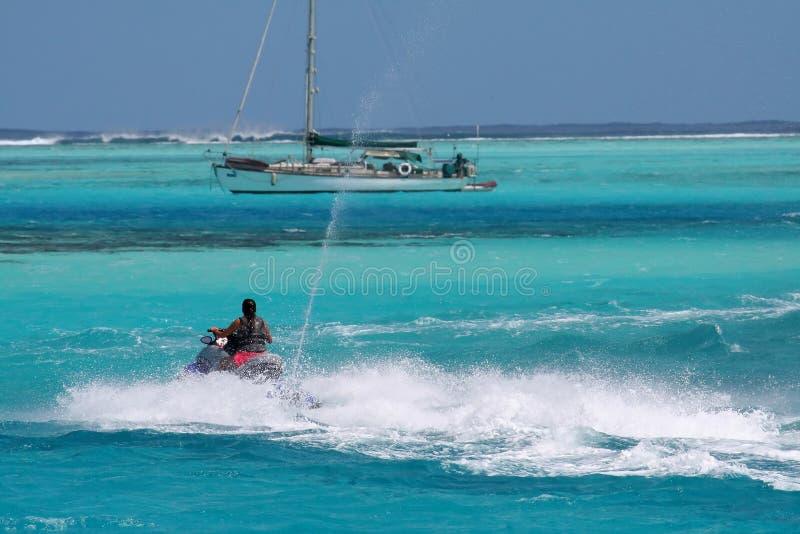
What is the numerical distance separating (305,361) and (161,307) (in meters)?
6.95

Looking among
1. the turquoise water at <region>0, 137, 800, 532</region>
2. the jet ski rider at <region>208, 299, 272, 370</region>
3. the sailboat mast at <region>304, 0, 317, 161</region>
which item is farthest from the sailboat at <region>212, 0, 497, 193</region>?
the jet ski rider at <region>208, 299, 272, 370</region>

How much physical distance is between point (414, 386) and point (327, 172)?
172 feet

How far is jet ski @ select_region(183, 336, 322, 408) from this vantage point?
51.7 feet

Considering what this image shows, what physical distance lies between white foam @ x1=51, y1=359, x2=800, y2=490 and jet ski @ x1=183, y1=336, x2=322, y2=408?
0.13 m

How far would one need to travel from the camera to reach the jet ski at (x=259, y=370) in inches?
620

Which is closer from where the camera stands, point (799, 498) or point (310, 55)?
point (799, 498)

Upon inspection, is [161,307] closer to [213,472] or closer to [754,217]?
[213,472]

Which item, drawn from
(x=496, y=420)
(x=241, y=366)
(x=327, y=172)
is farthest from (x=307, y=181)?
(x=496, y=420)

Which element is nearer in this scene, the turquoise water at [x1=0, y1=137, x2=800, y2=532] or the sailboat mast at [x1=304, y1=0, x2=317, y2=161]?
the turquoise water at [x1=0, y1=137, x2=800, y2=532]

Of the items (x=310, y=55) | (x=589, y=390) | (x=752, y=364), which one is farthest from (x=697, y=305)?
(x=310, y=55)

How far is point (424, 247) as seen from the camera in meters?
38.3

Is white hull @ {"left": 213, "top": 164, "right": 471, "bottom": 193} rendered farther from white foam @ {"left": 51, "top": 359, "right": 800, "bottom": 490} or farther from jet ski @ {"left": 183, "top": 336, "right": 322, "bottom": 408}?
jet ski @ {"left": 183, "top": 336, "right": 322, "bottom": 408}

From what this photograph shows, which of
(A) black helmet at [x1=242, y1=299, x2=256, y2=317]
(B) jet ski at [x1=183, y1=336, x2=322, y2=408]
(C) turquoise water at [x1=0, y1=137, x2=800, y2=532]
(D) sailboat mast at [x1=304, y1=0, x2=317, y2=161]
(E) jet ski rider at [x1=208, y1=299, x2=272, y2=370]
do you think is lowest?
(C) turquoise water at [x1=0, y1=137, x2=800, y2=532]

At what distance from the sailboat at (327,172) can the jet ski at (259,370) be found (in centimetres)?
5062
